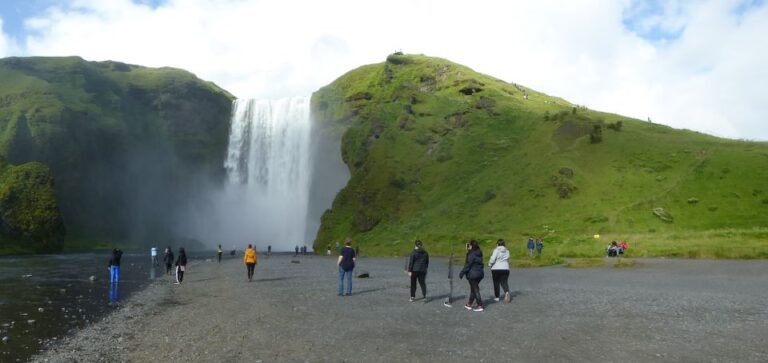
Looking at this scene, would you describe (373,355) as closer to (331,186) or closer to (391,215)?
(391,215)

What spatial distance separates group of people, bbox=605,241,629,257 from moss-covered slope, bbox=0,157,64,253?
84.0m

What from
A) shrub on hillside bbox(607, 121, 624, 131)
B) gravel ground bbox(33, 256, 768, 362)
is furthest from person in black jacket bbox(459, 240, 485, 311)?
shrub on hillside bbox(607, 121, 624, 131)

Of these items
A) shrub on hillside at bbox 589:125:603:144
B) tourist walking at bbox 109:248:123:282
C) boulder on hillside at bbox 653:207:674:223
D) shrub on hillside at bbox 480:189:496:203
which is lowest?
tourist walking at bbox 109:248:123:282

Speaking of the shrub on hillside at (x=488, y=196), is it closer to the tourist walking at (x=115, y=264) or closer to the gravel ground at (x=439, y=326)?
the gravel ground at (x=439, y=326)

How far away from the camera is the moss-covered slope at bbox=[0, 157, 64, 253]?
84.8 metres

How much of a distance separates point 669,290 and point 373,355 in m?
17.3

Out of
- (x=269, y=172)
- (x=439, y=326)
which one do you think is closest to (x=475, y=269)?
(x=439, y=326)

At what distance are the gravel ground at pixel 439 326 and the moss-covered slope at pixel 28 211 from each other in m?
73.7

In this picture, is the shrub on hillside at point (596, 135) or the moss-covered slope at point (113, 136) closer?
the shrub on hillside at point (596, 135)

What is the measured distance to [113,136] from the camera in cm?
12781

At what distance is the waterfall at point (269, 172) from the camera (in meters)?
120

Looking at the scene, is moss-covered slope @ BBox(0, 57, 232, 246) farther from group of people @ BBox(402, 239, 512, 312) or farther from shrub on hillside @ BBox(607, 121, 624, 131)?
group of people @ BBox(402, 239, 512, 312)

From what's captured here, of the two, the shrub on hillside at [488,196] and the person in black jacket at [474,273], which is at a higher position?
the shrub on hillside at [488,196]

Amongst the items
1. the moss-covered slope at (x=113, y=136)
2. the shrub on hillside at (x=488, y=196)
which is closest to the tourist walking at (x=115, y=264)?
the shrub on hillside at (x=488, y=196)
